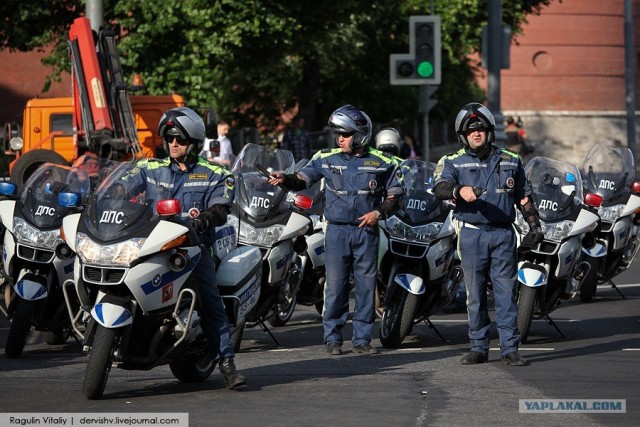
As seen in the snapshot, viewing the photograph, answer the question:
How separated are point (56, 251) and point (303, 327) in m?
3.23

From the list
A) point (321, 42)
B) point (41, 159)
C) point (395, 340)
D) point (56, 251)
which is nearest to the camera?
point (56, 251)

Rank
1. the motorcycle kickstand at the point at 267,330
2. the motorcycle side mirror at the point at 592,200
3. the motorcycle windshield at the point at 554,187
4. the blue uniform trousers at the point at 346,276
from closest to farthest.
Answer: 1. the blue uniform trousers at the point at 346,276
2. the motorcycle kickstand at the point at 267,330
3. the motorcycle windshield at the point at 554,187
4. the motorcycle side mirror at the point at 592,200

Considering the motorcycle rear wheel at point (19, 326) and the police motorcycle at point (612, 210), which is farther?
the police motorcycle at point (612, 210)

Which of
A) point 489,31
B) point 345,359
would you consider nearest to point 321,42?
point 489,31

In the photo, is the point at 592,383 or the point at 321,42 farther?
the point at 321,42

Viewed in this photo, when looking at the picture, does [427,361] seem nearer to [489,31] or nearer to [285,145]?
[489,31]

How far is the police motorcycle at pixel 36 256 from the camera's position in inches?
429

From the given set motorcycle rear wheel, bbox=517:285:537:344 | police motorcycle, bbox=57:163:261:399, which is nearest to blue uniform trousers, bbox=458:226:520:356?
motorcycle rear wheel, bbox=517:285:537:344

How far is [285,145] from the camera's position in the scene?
31.7 metres

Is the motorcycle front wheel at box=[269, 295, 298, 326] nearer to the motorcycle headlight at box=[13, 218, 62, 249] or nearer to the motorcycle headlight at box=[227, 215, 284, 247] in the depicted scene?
the motorcycle headlight at box=[227, 215, 284, 247]

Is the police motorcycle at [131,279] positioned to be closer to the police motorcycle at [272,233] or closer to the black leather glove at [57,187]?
the black leather glove at [57,187]

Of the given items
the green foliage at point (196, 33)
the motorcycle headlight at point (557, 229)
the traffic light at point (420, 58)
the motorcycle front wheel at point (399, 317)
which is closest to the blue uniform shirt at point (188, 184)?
the motorcycle front wheel at point (399, 317)

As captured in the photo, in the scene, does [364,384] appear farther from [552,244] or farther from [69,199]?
[552,244]

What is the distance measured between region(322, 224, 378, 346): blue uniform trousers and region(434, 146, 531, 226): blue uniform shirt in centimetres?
77
